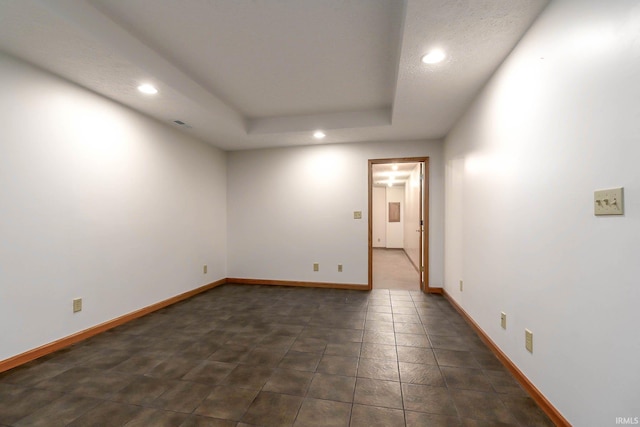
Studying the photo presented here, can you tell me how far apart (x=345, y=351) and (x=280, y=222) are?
2657 millimetres

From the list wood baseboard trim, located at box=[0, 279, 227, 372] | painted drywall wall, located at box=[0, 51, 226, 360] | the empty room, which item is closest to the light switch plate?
the empty room

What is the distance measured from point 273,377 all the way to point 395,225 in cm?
841

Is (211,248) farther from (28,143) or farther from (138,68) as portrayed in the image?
(138,68)

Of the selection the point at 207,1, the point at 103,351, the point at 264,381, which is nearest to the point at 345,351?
the point at 264,381

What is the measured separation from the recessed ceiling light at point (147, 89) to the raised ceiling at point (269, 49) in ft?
0.22

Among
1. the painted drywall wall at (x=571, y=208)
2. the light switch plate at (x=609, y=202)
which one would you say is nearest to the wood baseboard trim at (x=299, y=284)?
the painted drywall wall at (x=571, y=208)

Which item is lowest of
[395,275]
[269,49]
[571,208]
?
[395,275]

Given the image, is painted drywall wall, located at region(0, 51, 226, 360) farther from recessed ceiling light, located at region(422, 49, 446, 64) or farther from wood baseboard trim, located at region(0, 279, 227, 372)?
recessed ceiling light, located at region(422, 49, 446, 64)

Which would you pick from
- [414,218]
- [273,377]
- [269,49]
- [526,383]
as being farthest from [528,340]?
[414,218]

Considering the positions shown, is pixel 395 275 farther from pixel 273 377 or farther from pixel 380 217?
pixel 380 217

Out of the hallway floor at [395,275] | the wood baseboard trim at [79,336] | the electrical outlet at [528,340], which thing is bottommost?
the hallway floor at [395,275]

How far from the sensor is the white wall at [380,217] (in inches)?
383

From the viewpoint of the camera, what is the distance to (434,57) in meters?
1.98

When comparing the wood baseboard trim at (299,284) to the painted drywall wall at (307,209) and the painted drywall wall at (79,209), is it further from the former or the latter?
the painted drywall wall at (79,209)
